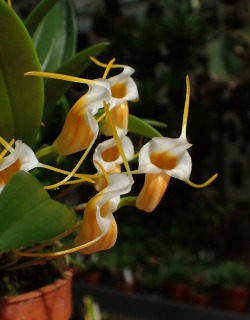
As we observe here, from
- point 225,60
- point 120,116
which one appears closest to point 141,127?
point 120,116

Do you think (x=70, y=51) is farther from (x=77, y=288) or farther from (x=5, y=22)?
(x=77, y=288)

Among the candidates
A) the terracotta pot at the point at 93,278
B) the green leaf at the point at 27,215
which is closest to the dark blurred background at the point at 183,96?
the terracotta pot at the point at 93,278

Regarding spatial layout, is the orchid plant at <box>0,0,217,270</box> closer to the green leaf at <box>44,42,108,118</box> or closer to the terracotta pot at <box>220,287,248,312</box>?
the green leaf at <box>44,42,108,118</box>

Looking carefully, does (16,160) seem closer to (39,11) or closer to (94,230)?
(94,230)

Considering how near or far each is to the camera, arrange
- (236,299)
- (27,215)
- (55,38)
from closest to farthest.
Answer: (27,215)
(55,38)
(236,299)

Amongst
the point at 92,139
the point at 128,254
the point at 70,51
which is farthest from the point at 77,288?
the point at 92,139

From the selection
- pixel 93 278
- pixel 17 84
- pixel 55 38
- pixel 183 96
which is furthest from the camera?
pixel 183 96
